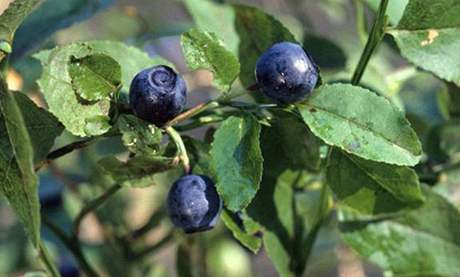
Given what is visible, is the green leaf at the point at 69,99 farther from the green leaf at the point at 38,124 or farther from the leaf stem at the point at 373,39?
the leaf stem at the point at 373,39

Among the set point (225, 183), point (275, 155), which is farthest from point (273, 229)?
point (225, 183)

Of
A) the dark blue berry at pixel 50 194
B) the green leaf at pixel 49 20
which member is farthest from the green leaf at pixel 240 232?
the dark blue berry at pixel 50 194

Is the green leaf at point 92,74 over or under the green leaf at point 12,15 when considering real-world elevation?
under

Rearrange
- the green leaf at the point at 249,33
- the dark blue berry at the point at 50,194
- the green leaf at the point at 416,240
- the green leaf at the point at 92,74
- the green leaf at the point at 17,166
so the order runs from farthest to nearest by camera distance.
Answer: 1. the dark blue berry at the point at 50,194
2. the green leaf at the point at 416,240
3. the green leaf at the point at 249,33
4. the green leaf at the point at 92,74
5. the green leaf at the point at 17,166

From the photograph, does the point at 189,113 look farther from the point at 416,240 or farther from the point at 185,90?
the point at 416,240

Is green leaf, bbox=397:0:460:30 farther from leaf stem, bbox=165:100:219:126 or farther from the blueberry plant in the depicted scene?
leaf stem, bbox=165:100:219:126

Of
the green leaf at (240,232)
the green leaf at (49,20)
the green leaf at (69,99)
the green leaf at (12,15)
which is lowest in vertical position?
the green leaf at (240,232)

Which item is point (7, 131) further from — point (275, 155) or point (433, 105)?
point (433, 105)
